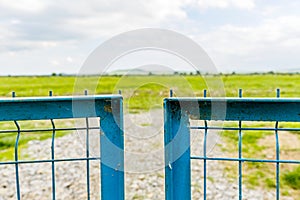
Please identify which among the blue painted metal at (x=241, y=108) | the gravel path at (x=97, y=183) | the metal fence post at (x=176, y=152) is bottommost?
the gravel path at (x=97, y=183)

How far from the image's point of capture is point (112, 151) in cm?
140

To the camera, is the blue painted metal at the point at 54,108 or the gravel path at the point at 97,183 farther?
the gravel path at the point at 97,183

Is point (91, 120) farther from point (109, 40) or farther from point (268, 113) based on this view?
point (268, 113)

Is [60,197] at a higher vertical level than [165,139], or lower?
lower

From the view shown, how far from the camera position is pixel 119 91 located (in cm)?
152

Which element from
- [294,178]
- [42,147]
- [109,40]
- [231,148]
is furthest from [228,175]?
[109,40]

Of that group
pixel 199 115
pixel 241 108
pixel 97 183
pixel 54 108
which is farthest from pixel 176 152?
pixel 97 183

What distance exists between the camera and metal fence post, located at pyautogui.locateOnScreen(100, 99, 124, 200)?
4.56 feet

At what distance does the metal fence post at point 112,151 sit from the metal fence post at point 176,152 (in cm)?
18

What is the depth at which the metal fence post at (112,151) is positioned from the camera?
139 centimetres

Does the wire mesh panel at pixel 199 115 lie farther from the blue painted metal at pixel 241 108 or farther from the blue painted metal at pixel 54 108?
the blue painted metal at pixel 54 108

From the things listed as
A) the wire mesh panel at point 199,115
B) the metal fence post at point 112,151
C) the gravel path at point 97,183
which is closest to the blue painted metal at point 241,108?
the wire mesh panel at point 199,115

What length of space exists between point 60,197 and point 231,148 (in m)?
5.37

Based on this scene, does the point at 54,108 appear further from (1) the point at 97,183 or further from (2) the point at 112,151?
(1) the point at 97,183
